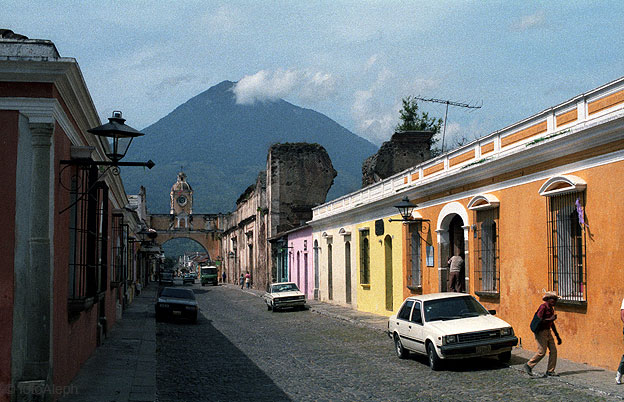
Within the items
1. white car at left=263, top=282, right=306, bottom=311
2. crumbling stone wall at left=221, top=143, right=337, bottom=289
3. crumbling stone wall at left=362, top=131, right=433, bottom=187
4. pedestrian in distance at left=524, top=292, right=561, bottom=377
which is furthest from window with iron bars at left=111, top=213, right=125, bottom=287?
crumbling stone wall at left=221, top=143, right=337, bottom=289

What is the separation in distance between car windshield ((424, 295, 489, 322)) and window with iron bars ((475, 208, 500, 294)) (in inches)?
120

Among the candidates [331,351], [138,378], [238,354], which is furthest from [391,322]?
[138,378]

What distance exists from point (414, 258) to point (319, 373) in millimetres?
9942

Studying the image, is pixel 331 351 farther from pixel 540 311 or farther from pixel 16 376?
pixel 16 376

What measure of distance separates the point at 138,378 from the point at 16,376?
125 inches

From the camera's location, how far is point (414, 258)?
21.5m

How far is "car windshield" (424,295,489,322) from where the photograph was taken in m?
12.9

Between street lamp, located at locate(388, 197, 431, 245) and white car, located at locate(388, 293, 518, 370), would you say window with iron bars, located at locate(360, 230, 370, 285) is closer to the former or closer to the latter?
street lamp, located at locate(388, 197, 431, 245)

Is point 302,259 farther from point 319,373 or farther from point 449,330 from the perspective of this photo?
point 449,330

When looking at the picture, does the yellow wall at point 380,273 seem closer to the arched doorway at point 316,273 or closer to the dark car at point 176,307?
the dark car at point 176,307

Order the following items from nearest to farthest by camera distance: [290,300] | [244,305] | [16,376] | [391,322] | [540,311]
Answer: [16,376], [540,311], [391,322], [290,300], [244,305]

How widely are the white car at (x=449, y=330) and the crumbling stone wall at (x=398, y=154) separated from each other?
21532 mm

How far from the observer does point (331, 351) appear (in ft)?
49.8

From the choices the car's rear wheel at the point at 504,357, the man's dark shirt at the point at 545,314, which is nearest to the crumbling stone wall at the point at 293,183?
the car's rear wheel at the point at 504,357
